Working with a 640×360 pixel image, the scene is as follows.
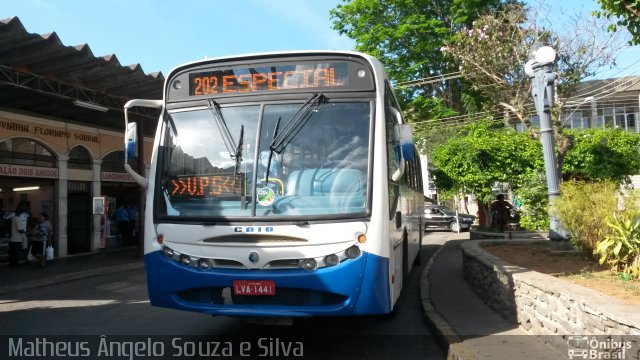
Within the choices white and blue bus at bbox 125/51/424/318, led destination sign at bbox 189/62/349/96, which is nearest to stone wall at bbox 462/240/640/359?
white and blue bus at bbox 125/51/424/318

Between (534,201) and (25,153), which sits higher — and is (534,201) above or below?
below

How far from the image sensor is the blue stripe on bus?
477 cm

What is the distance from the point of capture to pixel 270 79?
18.0 ft

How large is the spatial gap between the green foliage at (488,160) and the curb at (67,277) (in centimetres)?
1061

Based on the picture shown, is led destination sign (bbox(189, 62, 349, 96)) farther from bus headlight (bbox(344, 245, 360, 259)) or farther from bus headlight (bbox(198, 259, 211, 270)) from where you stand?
bus headlight (bbox(198, 259, 211, 270))

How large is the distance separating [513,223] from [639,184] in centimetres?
2096

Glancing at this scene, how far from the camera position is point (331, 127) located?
5242 millimetres

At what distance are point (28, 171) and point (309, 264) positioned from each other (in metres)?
14.5

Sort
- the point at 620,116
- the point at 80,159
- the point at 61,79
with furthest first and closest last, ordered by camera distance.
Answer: the point at 620,116, the point at 80,159, the point at 61,79

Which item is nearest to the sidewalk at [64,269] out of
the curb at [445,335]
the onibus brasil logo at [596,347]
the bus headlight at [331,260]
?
the curb at [445,335]

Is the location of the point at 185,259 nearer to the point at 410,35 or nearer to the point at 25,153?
the point at 25,153

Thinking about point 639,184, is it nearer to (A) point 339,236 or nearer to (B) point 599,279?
(B) point 599,279

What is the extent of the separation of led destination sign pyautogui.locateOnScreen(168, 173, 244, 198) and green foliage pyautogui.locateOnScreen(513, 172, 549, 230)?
13910 mm

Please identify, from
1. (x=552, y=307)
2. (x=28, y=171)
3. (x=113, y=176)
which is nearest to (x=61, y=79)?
(x=28, y=171)
